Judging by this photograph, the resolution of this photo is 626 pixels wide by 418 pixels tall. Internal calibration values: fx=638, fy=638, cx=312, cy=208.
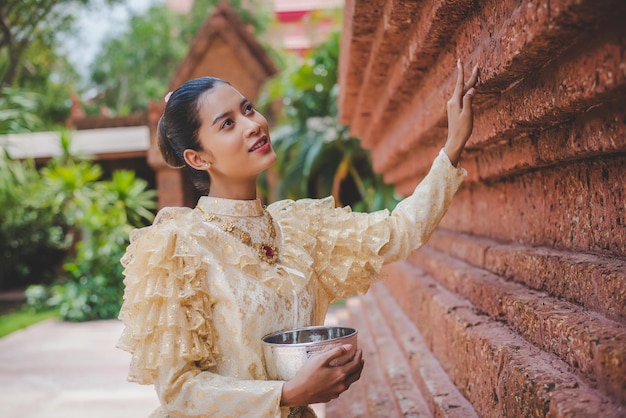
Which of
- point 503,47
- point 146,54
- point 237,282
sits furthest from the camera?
point 146,54

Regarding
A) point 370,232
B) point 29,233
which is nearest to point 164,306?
point 370,232

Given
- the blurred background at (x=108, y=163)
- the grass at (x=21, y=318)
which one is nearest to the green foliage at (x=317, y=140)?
the blurred background at (x=108, y=163)

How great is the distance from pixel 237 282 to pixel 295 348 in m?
0.24

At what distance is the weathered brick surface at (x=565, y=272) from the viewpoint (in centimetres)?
103

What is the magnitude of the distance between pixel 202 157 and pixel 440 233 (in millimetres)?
1423

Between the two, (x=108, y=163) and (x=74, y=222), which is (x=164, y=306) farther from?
(x=108, y=163)

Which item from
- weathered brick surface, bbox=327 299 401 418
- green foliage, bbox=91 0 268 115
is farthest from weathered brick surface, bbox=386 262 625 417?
green foliage, bbox=91 0 268 115

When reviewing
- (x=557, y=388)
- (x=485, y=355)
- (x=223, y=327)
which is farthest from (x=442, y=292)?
(x=557, y=388)

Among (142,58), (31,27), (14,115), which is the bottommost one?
(14,115)

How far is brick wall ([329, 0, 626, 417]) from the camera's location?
3.03ft

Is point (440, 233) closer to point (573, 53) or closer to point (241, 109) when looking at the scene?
point (241, 109)

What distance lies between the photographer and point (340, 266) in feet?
5.42

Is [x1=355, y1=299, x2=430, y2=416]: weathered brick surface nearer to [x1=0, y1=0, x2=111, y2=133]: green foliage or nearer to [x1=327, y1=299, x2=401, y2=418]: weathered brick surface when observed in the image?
[x1=327, y1=299, x2=401, y2=418]: weathered brick surface

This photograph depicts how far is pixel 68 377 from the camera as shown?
523cm
